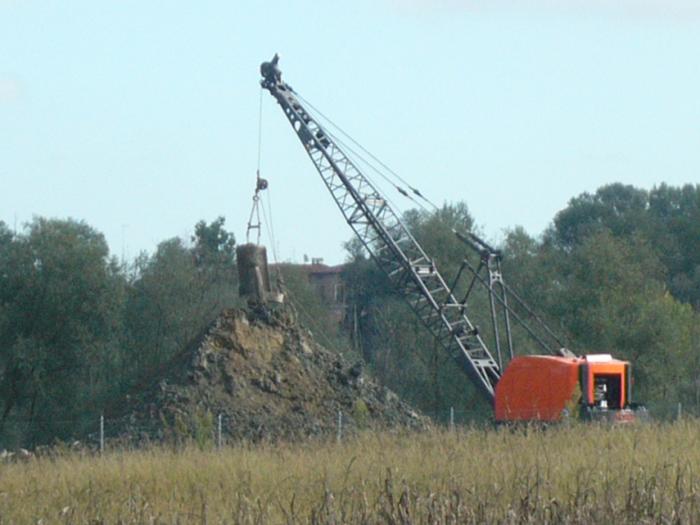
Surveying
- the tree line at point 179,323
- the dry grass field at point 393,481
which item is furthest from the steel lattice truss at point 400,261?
the dry grass field at point 393,481

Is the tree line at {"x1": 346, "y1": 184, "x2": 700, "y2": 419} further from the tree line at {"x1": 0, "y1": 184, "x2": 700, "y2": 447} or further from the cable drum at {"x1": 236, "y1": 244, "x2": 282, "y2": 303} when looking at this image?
the cable drum at {"x1": 236, "y1": 244, "x2": 282, "y2": 303}

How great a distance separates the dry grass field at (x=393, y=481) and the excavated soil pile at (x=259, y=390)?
11768 mm

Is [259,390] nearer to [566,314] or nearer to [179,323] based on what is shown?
[566,314]

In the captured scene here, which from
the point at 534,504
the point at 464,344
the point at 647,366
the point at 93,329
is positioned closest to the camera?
the point at 534,504

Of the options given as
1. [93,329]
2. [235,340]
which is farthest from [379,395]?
[93,329]

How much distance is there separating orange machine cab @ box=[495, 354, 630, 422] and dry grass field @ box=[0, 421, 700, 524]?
12.4 metres

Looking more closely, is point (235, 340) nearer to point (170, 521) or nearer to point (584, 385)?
point (584, 385)

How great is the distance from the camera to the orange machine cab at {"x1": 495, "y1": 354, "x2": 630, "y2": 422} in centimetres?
3281

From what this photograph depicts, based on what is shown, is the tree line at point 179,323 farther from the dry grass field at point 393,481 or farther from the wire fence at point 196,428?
the dry grass field at point 393,481

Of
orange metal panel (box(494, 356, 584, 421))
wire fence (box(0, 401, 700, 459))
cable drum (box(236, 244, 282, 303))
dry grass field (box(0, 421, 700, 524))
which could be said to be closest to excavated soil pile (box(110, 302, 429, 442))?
wire fence (box(0, 401, 700, 459))

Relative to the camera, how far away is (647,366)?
45.9 m

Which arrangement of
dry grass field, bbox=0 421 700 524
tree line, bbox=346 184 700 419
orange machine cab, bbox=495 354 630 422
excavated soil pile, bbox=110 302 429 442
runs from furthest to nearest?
tree line, bbox=346 184 700 419 < orange machine cab, bbox=495 354 630 422 < excavated soil pile, bbox=110 302 429 442 < dry grass field, bbox=0 421 700 524

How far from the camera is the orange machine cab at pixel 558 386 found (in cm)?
3281

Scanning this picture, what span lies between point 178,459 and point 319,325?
130 feet
